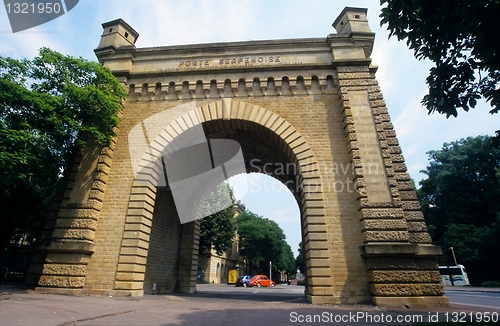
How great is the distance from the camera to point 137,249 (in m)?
11.1

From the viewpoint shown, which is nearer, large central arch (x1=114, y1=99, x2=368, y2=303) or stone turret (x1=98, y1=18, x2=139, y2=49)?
large central arch (x1=114, y1=99, x2=368, y2=303)

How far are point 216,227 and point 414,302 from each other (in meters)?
29.4

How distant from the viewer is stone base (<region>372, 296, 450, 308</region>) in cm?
912

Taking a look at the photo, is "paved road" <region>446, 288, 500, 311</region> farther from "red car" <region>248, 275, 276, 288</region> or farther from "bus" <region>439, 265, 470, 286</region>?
"red car" <region>248, 275, 276, 288</region>

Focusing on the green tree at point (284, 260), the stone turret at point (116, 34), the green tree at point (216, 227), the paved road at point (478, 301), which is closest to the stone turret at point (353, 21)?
the stone turret at point (116, 34)

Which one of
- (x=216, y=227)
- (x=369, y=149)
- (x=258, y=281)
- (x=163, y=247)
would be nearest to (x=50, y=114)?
(x=163, y=247)

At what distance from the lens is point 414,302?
919cm

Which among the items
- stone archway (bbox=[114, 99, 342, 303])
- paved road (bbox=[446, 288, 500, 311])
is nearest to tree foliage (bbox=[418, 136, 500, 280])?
paved road (bbox=[446, 288, 500, 311])

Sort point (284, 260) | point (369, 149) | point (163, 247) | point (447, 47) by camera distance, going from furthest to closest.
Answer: point (284, 260)
point (163, 247)
point (369, 149)
point (447, 47)

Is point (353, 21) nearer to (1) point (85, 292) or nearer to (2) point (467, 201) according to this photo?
(1) point (85, 292)

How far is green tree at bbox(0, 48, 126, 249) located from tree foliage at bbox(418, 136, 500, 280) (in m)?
37.8

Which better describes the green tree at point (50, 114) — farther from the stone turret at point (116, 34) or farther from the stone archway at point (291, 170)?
the stone turret at point (116, 34)

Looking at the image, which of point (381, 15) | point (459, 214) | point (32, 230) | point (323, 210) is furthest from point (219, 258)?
point (381, 15)

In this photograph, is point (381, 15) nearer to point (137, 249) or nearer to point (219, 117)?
point (219, 117)
